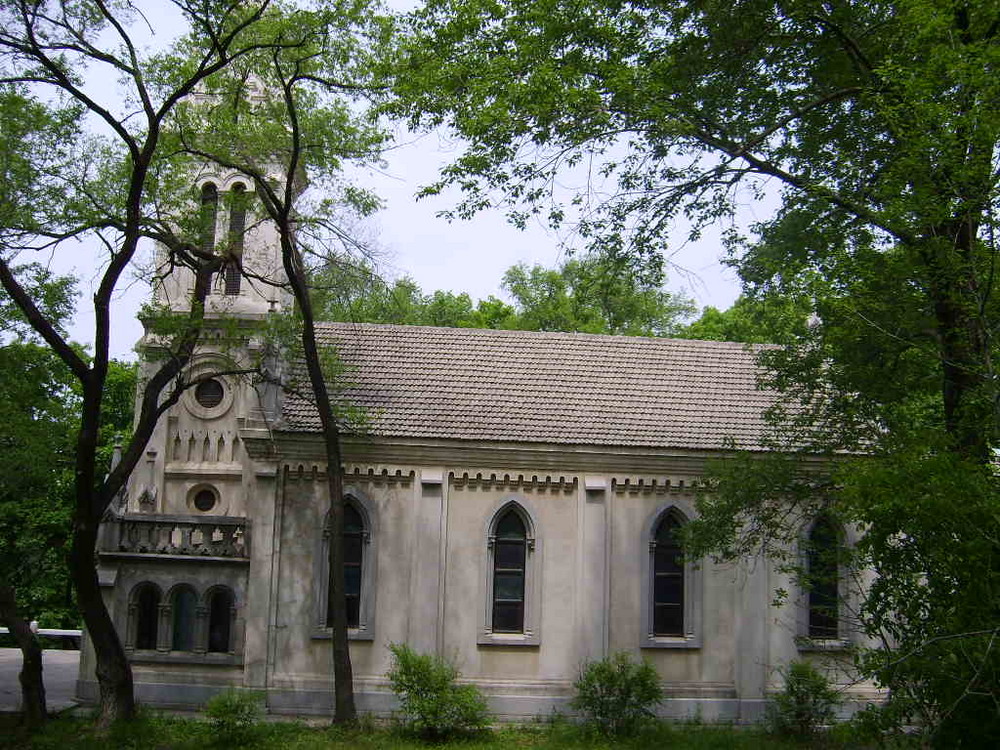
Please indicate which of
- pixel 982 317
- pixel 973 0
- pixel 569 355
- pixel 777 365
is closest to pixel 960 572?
pixel 982 317

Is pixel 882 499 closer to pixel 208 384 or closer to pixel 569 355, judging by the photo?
pixel 569 355

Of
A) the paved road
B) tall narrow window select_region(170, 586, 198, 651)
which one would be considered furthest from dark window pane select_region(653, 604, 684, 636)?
the paved road

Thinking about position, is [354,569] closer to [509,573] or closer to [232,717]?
[509,573]

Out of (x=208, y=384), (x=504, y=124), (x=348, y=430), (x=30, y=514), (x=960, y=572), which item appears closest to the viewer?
(x=960, y=572)

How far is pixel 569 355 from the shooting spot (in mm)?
23938

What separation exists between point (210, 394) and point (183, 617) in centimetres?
828

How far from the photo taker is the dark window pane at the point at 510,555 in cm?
2097

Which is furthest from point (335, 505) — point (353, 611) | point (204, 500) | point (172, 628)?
point (204, 500)

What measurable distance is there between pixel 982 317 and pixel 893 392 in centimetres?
308

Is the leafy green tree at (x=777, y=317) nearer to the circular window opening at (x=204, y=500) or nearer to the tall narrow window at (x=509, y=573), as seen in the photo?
the tall narrow window at (x=509, y=573)

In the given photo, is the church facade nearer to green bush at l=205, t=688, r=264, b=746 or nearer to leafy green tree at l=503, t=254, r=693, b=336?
green bush at l=205, t=688, r=264, b=746

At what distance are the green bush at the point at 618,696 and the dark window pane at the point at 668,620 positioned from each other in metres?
1.93

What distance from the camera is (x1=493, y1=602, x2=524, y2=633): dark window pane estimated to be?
2069cm

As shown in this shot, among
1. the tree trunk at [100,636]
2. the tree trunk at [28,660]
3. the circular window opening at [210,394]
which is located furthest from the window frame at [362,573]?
the circular window opening at [210,394]
